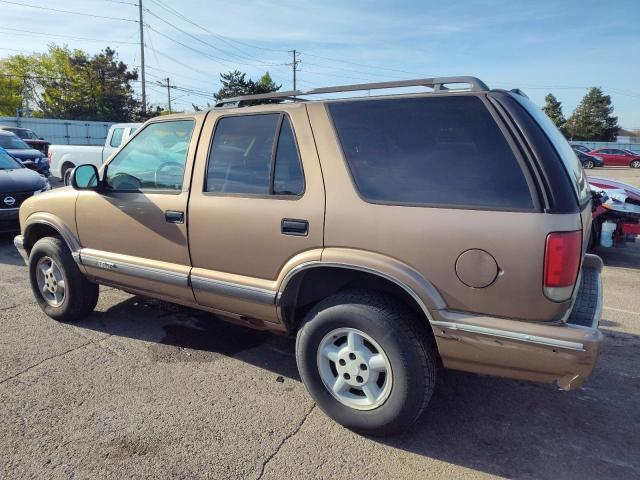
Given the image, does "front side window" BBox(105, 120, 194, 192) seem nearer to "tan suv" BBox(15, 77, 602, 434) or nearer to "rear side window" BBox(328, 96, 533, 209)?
"tan suv" BBox(15, 77, 602, 434)

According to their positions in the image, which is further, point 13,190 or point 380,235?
point 13,190

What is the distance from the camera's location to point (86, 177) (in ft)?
12.4

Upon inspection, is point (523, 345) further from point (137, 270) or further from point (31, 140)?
point (31, 140)

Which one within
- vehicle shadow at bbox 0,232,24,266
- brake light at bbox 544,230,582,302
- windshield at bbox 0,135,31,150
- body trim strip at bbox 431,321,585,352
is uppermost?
windshield at bbox 0,135,31,150

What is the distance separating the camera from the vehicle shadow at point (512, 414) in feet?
8.33

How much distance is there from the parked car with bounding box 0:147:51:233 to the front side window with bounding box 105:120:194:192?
15.6ft

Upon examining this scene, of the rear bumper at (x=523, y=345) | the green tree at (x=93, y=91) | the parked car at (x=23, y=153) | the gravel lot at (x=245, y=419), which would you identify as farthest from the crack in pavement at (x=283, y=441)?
the green tree at (x=93, y=91)

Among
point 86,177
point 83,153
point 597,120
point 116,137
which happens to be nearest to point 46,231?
point 86,177

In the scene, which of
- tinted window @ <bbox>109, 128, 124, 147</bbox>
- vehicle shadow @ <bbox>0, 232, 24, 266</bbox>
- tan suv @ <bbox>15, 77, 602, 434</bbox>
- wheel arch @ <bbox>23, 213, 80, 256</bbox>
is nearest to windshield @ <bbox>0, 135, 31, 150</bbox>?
tinted window @ <bbox>109, 128, 124, 147</bbox>

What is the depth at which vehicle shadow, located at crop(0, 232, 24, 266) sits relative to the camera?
21.7 ft

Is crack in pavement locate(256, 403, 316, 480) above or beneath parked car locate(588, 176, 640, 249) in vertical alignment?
beneath

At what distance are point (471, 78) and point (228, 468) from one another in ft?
8.13

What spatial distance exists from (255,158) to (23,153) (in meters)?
13.2

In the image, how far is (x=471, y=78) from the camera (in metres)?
2.59
